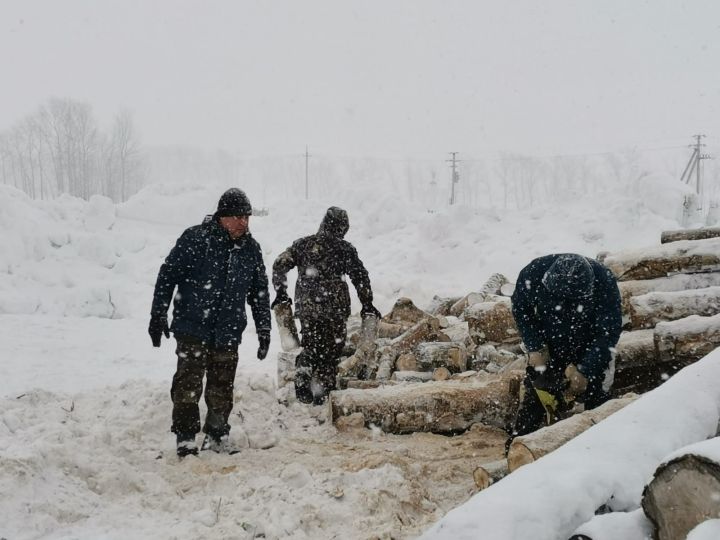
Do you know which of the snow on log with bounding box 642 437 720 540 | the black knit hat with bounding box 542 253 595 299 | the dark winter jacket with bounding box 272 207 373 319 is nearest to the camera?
the snow on log with bounding box 642 437 720 540

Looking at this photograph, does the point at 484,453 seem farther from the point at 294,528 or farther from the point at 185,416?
the point at 185,416

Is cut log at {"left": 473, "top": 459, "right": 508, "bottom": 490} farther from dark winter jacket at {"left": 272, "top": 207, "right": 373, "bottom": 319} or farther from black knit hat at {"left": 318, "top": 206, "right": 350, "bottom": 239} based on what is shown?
black knit hat at {"left": 318, "top": 206, "right": 350, "bottom": 239}

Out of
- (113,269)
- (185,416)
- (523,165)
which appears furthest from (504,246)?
(523,165)

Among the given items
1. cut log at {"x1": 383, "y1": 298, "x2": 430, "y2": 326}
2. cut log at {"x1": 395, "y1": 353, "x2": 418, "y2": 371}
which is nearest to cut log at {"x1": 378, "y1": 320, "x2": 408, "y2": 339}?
cut log at {"x1": 383, "y1": 298, "x2": 430, "y2": 326}

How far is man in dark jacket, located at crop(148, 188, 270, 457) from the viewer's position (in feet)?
12.9

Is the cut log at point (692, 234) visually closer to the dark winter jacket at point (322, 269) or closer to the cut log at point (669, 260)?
the cut log at point (669, 260)

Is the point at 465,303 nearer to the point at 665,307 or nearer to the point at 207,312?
the point at 665,307

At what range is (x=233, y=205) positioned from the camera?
3.96m

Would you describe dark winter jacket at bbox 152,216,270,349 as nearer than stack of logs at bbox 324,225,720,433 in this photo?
Yes

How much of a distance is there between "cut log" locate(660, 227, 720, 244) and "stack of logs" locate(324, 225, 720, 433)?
0.01 m

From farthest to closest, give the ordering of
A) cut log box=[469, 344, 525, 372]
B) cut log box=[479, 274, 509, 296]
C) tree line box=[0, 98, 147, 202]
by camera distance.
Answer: tree line box=[0, 98, 147, 202] < cut log box=[479, 274, 509, 296] < cut log box=[469, 344, 525, 372]

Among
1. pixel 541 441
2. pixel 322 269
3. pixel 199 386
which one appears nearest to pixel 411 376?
pixel 322 269

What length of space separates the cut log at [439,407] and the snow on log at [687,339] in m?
1.18

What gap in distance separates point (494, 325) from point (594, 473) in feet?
14.2
